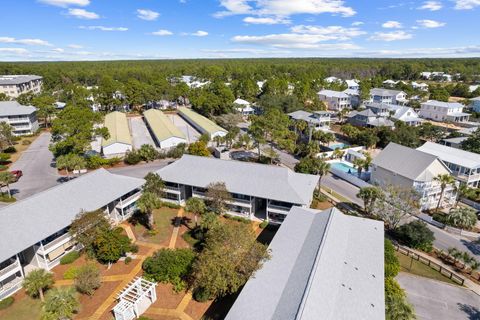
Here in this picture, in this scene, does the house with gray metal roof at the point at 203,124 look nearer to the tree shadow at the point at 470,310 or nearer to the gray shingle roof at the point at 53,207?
the gray shingle roof at the point at 53,207

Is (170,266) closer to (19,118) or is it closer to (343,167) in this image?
(343,167)

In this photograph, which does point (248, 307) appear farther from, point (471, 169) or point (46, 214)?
point (471, 169)

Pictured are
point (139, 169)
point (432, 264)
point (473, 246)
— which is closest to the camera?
point (432, 264)

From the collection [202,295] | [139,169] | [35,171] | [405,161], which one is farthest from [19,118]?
[405,161]

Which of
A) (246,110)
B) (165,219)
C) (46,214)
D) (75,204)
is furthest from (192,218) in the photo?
(246,110)

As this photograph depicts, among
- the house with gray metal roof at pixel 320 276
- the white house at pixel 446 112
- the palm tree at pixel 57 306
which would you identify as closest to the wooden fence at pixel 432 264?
the house with gray metal roof at pixel 320 276

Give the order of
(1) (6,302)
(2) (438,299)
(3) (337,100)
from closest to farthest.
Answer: (1) (6,302)
(2) (438,299)
(3) (337,100)
